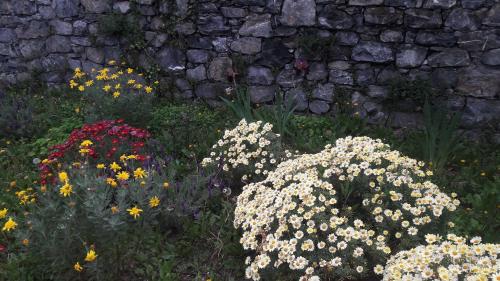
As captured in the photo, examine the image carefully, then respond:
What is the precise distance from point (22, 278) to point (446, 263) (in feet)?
8.87

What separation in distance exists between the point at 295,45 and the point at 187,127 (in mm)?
1691

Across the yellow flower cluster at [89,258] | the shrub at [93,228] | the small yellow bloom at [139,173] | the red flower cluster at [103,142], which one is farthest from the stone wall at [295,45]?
the yellow flower cluster at [89,258]

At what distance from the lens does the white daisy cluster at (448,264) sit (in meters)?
2.25

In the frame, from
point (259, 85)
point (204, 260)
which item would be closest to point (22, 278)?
point (204, 260)

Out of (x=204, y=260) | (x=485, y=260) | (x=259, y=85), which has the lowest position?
(x=204, y=260)

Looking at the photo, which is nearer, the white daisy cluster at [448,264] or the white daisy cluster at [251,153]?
the white daisy cluster at [448,264]

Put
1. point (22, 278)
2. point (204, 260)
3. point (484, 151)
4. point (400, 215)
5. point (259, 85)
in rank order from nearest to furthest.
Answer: point (400, 215) → point (22, 278) → point (204, 260) → point (484, 151) → point (259, 85)

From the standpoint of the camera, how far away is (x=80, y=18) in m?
6.66

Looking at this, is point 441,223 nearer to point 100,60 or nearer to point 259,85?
point 259,85

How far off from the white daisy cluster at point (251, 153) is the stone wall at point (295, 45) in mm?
1715

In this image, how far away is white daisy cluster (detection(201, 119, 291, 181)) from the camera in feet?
12.7

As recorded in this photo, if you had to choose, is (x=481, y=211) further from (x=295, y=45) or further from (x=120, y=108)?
(x=120, y=108)

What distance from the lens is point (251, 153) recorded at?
12.7ft

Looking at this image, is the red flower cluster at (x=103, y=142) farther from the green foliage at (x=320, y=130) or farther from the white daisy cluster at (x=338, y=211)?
the green foliage at (x=320, y=130)
